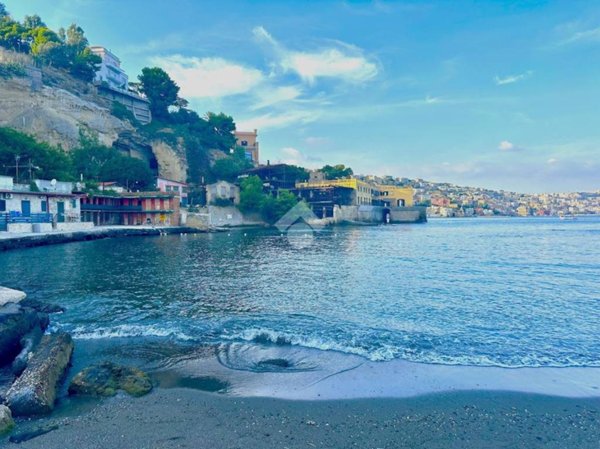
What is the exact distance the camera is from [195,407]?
21.3ft

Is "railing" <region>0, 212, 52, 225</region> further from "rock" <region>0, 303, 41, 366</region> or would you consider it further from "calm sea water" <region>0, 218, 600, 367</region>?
"rock" <region>0, 303, 41, 366</region>

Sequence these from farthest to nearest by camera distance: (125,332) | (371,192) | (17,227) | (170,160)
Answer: (371,192), (170,160), (17,227), (125,332)

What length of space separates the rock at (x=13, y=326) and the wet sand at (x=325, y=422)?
139 inches

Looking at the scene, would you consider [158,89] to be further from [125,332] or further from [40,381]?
[40,381]

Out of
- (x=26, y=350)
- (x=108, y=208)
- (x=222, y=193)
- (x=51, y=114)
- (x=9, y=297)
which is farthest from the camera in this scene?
(x=222, y=193)

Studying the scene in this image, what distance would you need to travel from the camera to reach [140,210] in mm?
63156

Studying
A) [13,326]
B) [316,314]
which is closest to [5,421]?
[13,326]

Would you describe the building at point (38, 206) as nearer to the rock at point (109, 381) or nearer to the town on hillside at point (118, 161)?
the town on hillside at point (118, 161)

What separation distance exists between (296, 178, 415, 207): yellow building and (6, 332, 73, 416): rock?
89860 mm

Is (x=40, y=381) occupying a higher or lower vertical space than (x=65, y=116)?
lower

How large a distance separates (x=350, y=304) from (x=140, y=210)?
57.0 metres

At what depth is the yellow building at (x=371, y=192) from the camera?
99.0 meters

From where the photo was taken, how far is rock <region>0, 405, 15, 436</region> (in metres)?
5.68

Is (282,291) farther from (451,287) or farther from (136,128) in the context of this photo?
(136,128)
